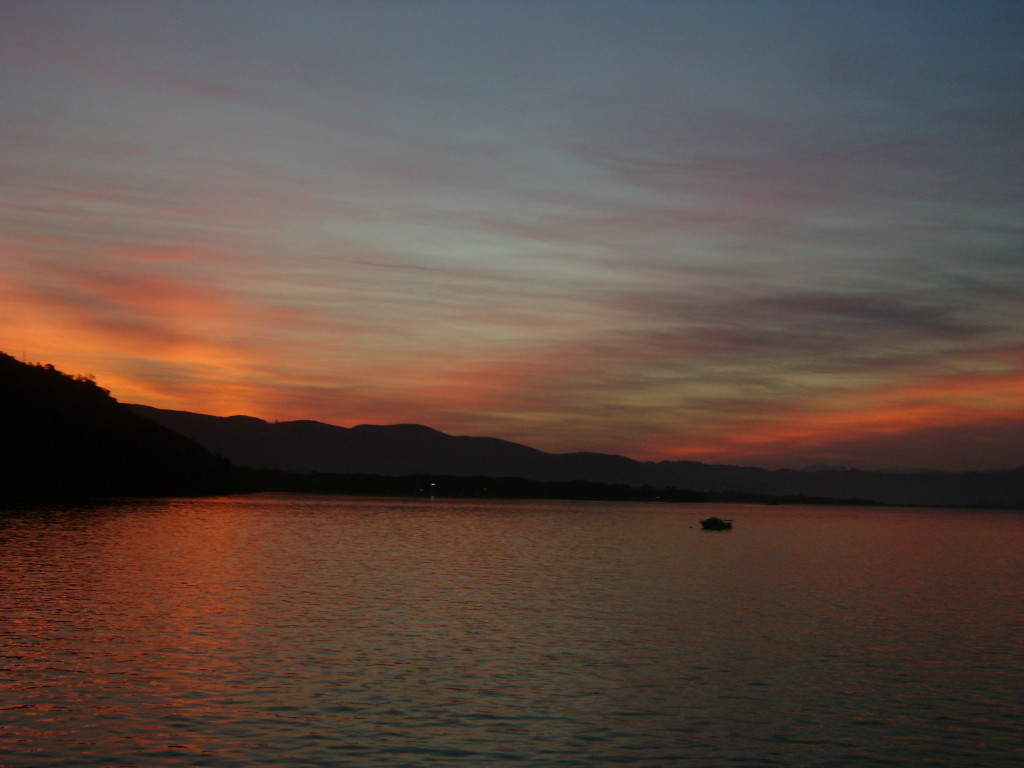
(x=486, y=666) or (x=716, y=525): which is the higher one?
(x=486, y=666)

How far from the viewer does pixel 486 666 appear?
122 ft

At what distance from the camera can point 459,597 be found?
60.1 m

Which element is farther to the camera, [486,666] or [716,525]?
[716,525]

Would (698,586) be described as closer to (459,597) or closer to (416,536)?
(459,597)

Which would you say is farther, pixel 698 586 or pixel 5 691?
pixel 698 586

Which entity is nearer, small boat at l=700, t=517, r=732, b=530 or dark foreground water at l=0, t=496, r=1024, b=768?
dark foreground water at l=0, t=496, r=1024, b=768

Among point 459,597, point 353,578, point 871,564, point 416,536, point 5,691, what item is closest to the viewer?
point 5,691

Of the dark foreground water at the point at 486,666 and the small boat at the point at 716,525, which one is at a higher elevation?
the dark foreground water at the point at 486,666

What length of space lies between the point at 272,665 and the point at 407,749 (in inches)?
487

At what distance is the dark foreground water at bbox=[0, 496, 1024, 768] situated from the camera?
1041 inches

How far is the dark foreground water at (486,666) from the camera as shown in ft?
86.8

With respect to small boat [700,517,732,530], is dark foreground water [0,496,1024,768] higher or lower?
higher

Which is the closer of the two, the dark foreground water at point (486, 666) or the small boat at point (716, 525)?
the dark foreground water at point (486, 666)

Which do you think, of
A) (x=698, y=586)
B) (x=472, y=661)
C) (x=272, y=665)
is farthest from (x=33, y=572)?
(x=698, y=586)
